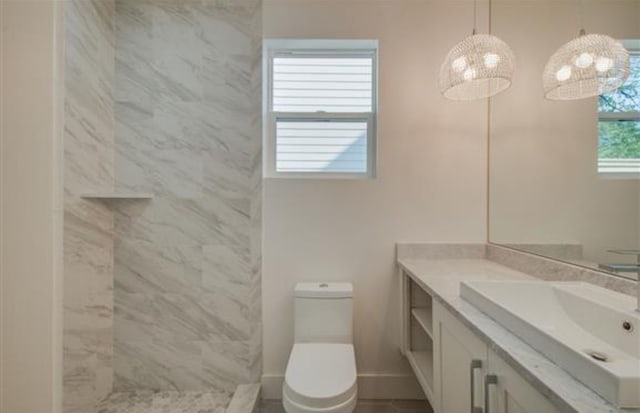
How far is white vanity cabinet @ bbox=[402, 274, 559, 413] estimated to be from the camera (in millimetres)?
801

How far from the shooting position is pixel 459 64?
4.98ft

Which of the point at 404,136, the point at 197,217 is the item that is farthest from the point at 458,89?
the point at 197,217

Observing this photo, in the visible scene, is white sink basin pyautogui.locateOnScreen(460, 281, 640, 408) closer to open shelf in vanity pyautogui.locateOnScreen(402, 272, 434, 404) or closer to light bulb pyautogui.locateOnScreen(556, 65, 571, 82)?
open shelf in vanity pyautogui.locateOnScreen(402, 272, 434, 404)

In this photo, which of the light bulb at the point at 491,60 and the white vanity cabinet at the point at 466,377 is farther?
the light bulb at the point at 491,60

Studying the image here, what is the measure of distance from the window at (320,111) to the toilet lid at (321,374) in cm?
106

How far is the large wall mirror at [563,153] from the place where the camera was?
117cm

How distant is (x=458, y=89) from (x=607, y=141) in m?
0.70

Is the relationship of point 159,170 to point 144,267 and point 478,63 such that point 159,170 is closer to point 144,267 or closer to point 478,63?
point 144,267

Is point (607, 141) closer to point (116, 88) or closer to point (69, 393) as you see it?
point (116, 88)

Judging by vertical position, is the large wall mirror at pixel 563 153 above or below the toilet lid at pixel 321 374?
above

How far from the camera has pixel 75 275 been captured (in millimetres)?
1657

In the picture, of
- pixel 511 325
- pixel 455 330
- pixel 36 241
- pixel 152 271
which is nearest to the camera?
pixel 511 325

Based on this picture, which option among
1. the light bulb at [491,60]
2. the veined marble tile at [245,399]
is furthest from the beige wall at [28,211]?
the light bulb at [491,60]

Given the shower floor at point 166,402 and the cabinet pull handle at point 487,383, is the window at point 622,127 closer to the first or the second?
the cabinet pull handle at point 487,383
